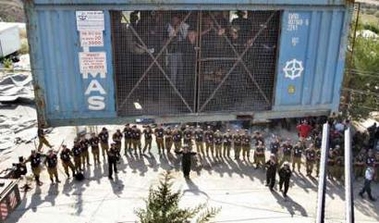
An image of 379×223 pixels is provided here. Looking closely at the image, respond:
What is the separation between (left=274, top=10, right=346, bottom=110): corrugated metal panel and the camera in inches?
286

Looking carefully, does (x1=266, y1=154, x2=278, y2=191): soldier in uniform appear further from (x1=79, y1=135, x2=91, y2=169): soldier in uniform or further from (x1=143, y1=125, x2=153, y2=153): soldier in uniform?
(x1=79, y1=135, x2=91, y2=169): soldier in uniform

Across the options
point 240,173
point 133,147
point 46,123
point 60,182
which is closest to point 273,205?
point 240,173

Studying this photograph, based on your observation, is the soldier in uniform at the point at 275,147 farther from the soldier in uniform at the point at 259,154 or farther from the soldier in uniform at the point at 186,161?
the soldier in uniform at the point at 186,161

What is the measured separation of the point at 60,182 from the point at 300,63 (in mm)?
8126

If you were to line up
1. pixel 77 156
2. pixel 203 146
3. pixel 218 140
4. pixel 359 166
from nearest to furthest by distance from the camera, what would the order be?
pixel 77 156, pixel 359 166, pixel 218 140, pixel 203 146

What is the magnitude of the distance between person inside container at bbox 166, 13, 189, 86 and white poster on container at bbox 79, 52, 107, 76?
1.08m

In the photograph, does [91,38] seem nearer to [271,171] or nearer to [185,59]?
[185,59]

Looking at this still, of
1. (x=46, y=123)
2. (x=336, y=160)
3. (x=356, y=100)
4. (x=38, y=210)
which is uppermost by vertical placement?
(x=46, y=123)

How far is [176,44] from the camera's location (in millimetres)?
7301

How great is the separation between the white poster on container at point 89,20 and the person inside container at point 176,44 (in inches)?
42.9

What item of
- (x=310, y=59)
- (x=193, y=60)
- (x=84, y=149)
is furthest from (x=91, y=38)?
(x=84, y=149)

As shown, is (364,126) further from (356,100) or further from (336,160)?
(336,160)

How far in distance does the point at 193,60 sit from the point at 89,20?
71.0 inches

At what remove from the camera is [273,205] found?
470 inches
